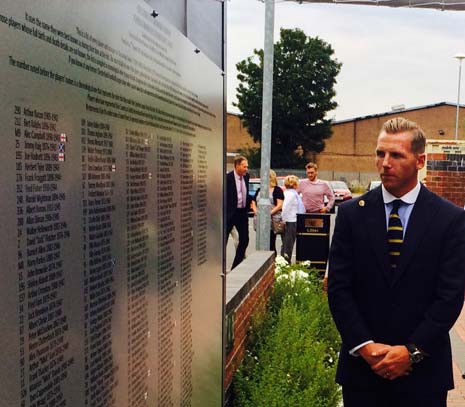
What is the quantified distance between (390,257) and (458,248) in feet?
0.98

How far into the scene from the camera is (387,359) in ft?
10.4

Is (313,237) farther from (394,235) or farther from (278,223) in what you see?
(394,235)

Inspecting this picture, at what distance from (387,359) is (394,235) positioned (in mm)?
562

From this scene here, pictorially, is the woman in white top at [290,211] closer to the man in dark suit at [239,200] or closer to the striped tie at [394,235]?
the man in dark suit at [239,200]

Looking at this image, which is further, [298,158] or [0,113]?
[298,158]

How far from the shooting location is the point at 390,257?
10.7 feet

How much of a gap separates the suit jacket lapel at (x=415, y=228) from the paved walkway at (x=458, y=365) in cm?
291

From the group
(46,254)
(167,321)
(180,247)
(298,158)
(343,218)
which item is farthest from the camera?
(298,158)

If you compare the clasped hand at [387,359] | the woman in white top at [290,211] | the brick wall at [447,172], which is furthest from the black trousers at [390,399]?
the brick wall at [447,172]

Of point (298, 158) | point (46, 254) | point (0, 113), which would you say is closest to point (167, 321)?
point (46, 254)

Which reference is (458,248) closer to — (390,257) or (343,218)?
(390,257)

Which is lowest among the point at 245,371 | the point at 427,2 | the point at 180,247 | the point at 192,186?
the point at 245,371

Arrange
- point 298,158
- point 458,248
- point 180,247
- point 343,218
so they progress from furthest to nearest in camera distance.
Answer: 1. point 298,158
2. point 343,218
3. point 458,248
4. point 180,247

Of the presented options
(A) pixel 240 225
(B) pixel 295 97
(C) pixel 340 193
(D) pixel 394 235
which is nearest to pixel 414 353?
(D) pixel 394 235
